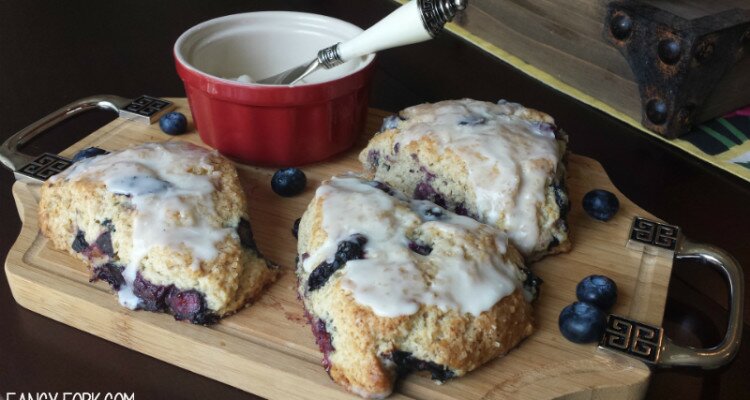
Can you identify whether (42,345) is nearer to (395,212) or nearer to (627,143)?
(395,212)

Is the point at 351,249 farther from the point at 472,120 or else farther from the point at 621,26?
the point at 621,26

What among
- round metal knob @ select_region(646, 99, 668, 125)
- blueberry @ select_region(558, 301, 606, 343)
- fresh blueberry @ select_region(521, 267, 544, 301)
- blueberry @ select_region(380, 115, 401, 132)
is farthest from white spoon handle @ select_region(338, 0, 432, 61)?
round metal knob @ select_region(646, 99, 668, 125)

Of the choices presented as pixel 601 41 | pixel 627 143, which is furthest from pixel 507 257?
pixel 601 41

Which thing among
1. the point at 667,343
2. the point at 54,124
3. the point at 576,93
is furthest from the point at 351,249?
the point at 576,93

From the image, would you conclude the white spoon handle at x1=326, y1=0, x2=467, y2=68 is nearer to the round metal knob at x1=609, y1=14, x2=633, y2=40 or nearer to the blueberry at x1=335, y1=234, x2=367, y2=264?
the blueberry at x1=335, y1=234, x2=367, y2=264

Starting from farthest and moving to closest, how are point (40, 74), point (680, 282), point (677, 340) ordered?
point (40, 74) < point (680, 282) < point (677, 340)
